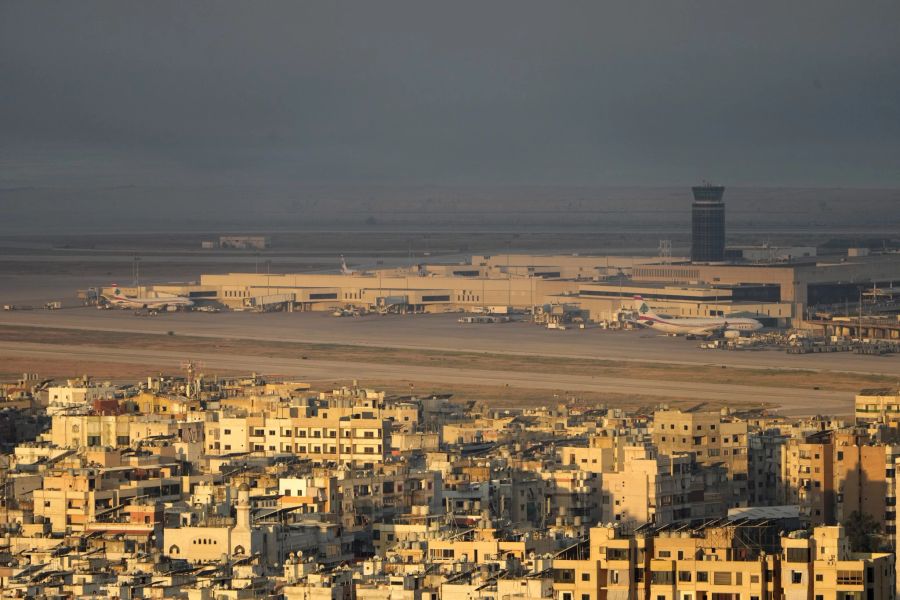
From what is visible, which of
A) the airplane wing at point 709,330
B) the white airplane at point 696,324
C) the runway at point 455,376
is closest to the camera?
the runway at point 455,376

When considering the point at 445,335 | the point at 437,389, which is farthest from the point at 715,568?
the point at 445,335

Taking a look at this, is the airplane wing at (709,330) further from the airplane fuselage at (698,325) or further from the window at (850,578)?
the window at (850,578)

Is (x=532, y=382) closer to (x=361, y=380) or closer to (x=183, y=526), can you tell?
(x=361, y=380)

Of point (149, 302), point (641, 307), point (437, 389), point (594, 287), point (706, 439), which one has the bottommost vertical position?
point (706, 439)

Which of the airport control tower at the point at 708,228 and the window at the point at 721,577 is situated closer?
the window at the point at 721,577

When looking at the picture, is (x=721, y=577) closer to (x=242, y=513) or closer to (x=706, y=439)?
(x=242, y=513)

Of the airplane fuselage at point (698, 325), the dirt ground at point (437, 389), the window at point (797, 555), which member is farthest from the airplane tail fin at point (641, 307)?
the window at point (797, 555)
